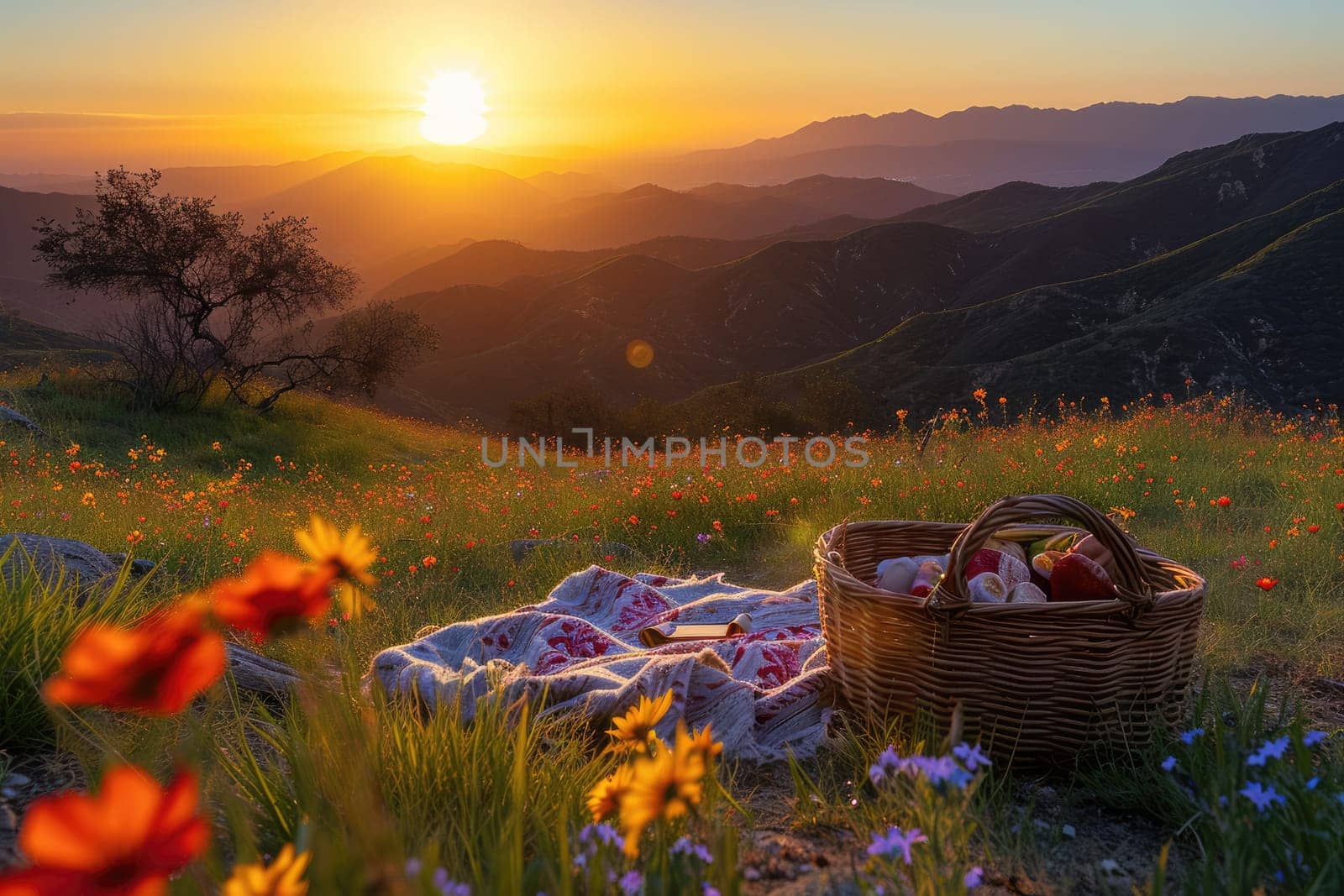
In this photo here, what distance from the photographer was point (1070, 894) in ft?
6.18

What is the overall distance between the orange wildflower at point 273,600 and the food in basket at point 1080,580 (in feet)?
8.01

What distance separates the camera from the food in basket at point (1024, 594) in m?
2.70

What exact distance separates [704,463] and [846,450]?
5.04ft

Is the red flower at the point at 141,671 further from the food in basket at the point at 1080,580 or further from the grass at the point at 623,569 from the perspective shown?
the food in basket at the point at 1080,580

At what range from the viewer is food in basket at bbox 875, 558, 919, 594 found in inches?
115

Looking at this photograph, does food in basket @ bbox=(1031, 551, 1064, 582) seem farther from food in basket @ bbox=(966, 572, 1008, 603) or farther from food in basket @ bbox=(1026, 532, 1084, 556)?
food in basket @ bbox=(966, 572, 1008, 603)

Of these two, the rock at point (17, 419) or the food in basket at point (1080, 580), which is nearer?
the food in basket at point (1080, 580)

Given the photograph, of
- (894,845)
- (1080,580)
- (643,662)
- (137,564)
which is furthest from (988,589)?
(137,564)

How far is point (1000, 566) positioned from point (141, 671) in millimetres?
2747

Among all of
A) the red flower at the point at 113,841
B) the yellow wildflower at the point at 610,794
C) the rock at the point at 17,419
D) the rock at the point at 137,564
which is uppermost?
the red flower at the point at 113,841

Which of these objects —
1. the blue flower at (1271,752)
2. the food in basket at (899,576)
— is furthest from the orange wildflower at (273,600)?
the food in basket at (899,576)

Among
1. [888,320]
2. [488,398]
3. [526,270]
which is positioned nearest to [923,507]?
[488,398]

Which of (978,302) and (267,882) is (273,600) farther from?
(978,302)

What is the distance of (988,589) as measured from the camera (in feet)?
8.79
